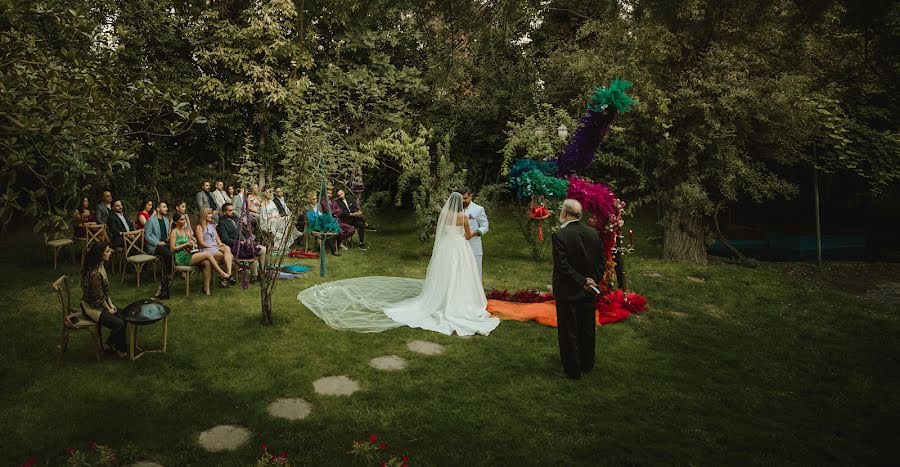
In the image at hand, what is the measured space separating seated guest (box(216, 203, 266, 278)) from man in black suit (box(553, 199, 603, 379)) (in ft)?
18.8

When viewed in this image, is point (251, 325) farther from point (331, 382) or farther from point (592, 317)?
point (592, 317)

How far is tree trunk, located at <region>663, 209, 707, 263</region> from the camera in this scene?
1290 centimetres

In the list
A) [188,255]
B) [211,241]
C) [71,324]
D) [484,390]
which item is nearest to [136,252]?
[188,255]

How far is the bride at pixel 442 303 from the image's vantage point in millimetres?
7359

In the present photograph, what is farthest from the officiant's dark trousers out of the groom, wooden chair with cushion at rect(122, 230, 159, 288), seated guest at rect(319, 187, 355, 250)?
seated guest at rect(319, 187, 355, 250)

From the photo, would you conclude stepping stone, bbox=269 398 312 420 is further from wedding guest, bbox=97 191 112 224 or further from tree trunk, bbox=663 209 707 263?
tree trunk, bbox=663 209 707 263

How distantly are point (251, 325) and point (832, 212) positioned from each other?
1795 centimetres

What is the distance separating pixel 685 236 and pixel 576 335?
27.8 ft

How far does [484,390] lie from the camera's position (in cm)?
545

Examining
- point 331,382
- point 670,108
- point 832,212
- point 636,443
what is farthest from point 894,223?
Answer: point 331,382

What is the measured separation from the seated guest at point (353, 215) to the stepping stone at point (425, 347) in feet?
23.7

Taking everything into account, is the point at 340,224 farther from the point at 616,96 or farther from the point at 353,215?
the point at 616,96

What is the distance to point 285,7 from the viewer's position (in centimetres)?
1362

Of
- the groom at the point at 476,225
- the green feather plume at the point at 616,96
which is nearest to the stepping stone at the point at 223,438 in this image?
the groom at the point at 476,225
